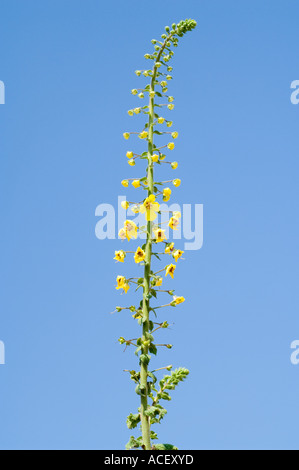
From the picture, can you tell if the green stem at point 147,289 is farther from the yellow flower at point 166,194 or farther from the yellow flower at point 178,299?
the yellow flower at point 178,299

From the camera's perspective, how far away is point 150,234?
246 inches

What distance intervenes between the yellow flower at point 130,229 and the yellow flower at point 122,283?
442 millimetres

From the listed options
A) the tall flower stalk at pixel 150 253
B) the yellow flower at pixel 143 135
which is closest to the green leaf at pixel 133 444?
the tall flower stalk at pixel 150 253

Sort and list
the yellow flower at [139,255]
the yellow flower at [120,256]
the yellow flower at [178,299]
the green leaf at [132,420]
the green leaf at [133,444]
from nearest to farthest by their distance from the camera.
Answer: the green leaf at [133,444] → the green leaf at [132,420] → the yellow flower at [178,299] → the yellow flower at [139,255] → the yellow flower at [120,256]

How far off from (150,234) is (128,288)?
2.06 feet

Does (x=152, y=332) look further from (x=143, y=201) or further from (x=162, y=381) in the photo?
(x=143, y=201)

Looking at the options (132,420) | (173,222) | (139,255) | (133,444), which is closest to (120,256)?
(139,255)

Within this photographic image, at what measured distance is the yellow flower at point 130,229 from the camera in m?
6.17

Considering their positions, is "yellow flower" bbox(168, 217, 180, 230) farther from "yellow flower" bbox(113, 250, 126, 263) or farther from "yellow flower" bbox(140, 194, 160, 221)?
"yellow flower" bbox(113, 250, 126, 263)

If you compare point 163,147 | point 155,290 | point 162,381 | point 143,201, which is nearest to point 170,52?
point 163,147

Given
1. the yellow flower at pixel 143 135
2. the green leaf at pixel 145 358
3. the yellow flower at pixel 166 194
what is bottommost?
the green leaf at pixel 145 358
